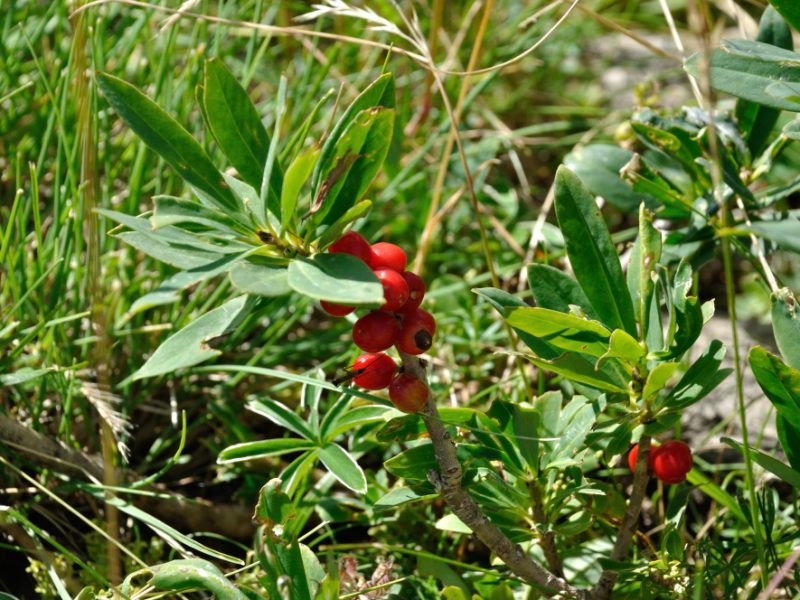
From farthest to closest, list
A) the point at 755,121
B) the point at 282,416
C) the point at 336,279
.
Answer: the point at 755,121, the point at 282,416, the point at 336,279

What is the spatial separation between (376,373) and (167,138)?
0.47 meters

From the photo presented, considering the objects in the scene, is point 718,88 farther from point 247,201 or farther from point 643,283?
point 247,201

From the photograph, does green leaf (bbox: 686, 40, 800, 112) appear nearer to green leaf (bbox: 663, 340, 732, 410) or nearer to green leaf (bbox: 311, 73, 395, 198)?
green leaf (bbox: 663, 340, 732, 410)

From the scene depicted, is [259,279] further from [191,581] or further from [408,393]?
[191,581]

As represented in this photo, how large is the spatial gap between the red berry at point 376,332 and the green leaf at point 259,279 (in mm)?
119

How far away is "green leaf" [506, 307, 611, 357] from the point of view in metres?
1.32

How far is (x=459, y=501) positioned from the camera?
51.6 inches

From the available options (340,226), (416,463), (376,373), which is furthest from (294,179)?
(416,463)

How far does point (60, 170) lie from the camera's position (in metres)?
1.97

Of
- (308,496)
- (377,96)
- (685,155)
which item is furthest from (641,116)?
(308,496)

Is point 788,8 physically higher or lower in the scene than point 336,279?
higher

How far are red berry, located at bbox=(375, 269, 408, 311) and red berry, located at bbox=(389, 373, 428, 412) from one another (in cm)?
11

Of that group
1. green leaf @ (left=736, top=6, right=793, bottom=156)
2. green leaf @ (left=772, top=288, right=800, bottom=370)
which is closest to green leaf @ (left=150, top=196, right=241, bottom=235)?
green leaf @ (left=772, top=288, right=800, bottom=370)

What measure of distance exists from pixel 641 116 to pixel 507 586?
1.01m
